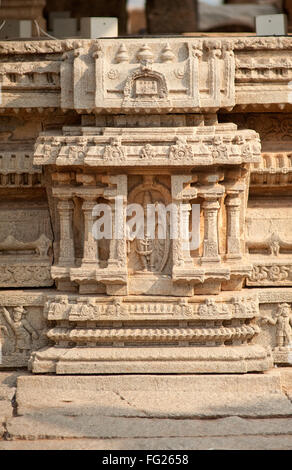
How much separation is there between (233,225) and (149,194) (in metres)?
0.65

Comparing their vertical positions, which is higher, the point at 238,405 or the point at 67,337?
the point at 67,337

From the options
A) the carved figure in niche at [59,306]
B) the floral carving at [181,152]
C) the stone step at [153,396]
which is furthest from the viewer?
the carved figure in niche at [59,306]

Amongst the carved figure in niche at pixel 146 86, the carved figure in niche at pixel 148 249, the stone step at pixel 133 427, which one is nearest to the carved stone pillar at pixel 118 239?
the carved figure in niche at pixel 148 249

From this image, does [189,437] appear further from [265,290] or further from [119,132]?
[119,132]

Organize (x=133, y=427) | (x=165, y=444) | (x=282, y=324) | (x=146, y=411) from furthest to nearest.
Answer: (x=282, y=324)
(x=146, y=411)
(x=133, y=427)
(x=165, y=444)

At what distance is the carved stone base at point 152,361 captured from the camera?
20.1 ft

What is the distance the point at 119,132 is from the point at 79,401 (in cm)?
188

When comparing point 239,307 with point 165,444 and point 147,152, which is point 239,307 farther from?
point 165,444

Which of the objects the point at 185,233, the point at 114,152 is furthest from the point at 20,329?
the point at 114,152

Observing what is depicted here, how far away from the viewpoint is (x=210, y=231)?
20.6 ft

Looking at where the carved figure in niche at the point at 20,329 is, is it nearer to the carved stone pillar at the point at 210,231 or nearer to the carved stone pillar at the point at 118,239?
the carved stone pillar at the point at 118,239

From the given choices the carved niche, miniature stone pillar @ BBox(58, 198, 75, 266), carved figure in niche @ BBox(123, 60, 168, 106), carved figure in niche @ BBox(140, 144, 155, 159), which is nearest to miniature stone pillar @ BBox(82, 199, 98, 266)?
miniature stone pillar @ BBox(58, 198, 75, 266)

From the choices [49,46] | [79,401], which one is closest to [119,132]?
[49,46]

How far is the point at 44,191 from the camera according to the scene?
266 inches
